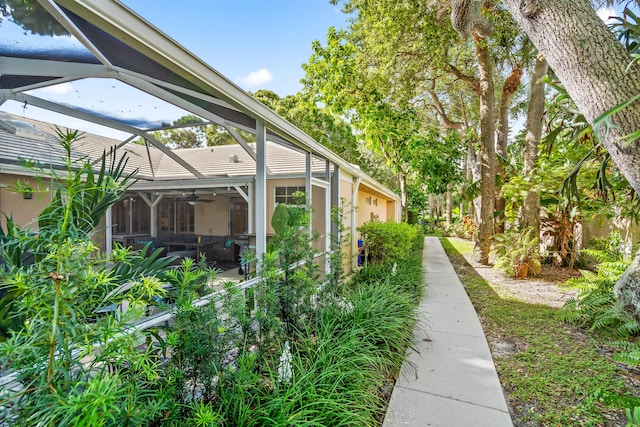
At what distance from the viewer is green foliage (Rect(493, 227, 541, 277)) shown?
789 centimetres

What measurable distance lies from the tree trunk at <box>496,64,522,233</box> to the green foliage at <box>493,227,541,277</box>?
202 cm

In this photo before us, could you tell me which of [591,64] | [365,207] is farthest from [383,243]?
[591,64]

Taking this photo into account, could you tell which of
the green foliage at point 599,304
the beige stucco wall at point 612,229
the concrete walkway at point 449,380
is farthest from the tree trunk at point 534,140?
the concrete walkway at point 449,380

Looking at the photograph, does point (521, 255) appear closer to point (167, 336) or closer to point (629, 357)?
point (629, 357)

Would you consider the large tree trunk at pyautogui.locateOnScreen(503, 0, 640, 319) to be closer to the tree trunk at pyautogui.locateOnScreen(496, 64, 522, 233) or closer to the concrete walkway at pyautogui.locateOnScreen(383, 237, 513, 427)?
the concrete walkway at pyautogui.locateOnScreen(383, 237, 513, 427)

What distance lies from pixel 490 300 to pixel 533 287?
179 centimetres

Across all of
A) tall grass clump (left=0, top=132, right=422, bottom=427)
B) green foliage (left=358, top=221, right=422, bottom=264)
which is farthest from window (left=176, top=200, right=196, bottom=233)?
tall grass clump (left=0, top=132, right=422, bottom=427)

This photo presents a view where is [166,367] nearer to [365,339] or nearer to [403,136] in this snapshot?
[365,339]

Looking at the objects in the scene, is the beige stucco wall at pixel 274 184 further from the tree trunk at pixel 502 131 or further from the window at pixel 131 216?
the window at pixel 131 216

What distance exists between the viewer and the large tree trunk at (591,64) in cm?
297

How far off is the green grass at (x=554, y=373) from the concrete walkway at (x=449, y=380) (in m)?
0.21

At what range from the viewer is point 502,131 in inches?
438

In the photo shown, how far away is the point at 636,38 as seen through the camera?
12.3 ft

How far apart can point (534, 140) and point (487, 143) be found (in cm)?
123
